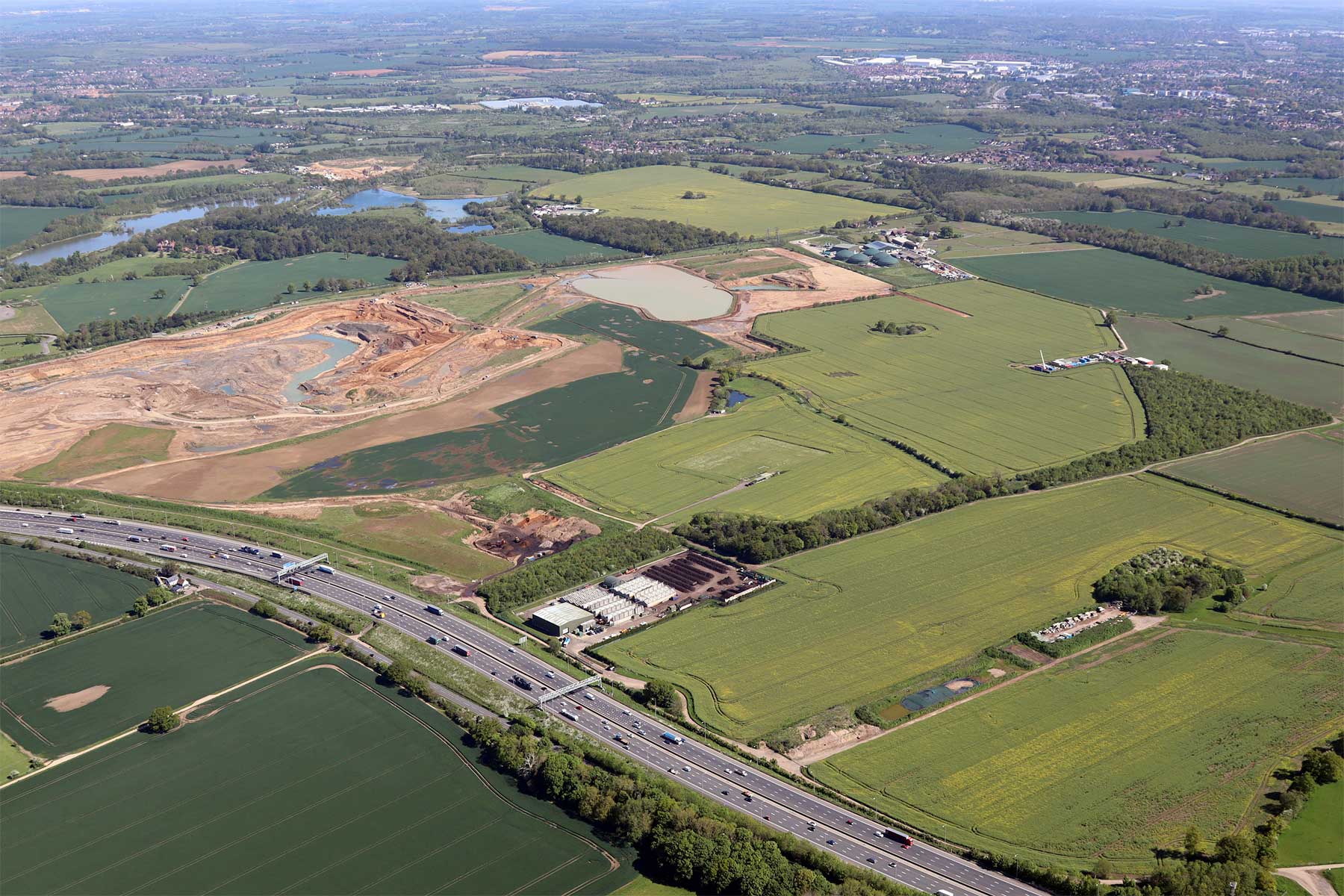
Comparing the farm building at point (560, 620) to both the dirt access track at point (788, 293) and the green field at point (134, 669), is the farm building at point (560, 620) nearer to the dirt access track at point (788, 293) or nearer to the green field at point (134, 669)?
the green field at point (134, 669)

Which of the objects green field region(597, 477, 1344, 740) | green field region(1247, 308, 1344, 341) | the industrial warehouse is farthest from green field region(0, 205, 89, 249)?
green field region(1247, 308, 1344, 341)

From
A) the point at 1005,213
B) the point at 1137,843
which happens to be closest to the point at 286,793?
the point at 1137,843

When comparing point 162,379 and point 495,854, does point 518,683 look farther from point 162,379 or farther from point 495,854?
point 162,379

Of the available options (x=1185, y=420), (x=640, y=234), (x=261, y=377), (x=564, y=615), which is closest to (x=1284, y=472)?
(x=1185, y=420)

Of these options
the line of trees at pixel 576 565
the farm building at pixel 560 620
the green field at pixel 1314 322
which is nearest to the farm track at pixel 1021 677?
the farm building at pixel 560 620

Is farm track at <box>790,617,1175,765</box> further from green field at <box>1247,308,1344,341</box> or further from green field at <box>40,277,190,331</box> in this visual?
green field at <box>40,277,190,331</box>
